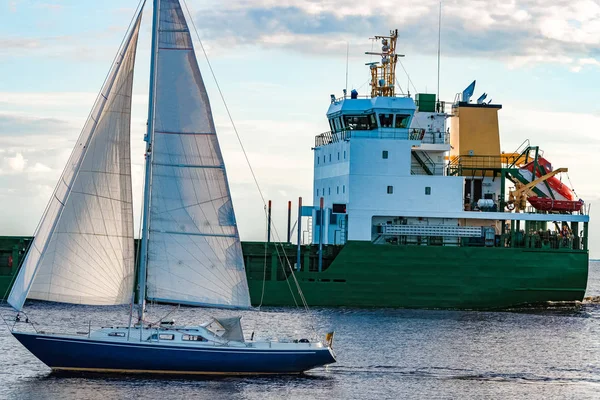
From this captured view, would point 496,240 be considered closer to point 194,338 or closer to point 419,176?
point 419,176

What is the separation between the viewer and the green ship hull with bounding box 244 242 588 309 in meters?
43.2

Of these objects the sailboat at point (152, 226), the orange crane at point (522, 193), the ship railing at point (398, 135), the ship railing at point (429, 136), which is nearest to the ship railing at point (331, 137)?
the ship railing at point (398, 135)

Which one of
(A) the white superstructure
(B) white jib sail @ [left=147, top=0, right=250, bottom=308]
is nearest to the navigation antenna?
(A) the white superstructure

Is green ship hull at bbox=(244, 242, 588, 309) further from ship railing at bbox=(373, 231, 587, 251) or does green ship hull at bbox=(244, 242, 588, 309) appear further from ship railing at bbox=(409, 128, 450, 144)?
ship railing at bbox=(409, 128, 450, 144)

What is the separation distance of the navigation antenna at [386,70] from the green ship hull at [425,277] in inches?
280

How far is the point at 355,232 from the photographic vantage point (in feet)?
144

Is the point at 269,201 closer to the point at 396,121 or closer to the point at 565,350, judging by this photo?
the point at 396,121

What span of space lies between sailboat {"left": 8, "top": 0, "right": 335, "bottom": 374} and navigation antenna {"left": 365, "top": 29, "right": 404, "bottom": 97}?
21590 millimetres

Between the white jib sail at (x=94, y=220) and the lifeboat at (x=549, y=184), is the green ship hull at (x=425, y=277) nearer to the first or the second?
the lifeboat at (x=549, y=184)

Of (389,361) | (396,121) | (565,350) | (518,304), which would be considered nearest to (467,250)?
(518,304)

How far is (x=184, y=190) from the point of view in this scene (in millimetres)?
25453

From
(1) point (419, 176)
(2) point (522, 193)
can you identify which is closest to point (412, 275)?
(1) point (419, 176)

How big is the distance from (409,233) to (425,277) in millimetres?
1855

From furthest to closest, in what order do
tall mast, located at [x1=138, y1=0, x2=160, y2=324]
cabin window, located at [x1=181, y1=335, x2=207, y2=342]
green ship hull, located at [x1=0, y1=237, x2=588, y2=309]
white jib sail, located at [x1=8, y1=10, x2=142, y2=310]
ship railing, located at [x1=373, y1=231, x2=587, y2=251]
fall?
1. ship railing, located at [x1=373, y1=231, x2=587, y2=251]
2. green ship hull, located at [x1=0, y1=237, x2=588, y2=309]
3. cabin window, located at [x1=181, y1=335, x2=207, y2=342]
4. tall mast, located at [x1=138, y1=0, x2=160, y2=324]
5. white jib sail, located at [x1=8, y1=10, x2=142, y2=310]
